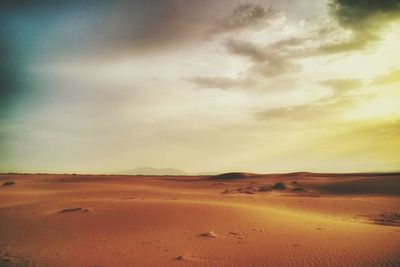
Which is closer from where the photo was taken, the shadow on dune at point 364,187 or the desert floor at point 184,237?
the desert floor at point 184,237

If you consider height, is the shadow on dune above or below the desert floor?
above

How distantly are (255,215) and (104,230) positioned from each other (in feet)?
18.1

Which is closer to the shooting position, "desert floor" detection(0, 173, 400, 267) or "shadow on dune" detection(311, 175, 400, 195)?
"desert floor" detection(0, 173, 400, 267)

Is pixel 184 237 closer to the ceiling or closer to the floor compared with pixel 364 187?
closer to the floor

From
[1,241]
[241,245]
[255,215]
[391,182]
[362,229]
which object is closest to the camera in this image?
[241,245]

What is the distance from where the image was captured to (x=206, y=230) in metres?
9.66

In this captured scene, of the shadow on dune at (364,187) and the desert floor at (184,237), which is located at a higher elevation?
the shadow on dune at (364,187)

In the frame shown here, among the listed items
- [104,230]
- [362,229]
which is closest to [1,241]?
[104,230]

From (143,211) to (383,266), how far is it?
8.26 meters

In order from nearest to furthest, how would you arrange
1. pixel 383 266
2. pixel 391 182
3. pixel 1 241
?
pixel 383 266 → pixel 1 241 → pixel 391 182

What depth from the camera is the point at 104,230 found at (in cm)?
987

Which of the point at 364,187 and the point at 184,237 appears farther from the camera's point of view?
the point at 364,187

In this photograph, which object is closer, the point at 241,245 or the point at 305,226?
the point at 241,245

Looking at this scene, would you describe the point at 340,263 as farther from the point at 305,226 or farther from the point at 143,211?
the point at 143,211
